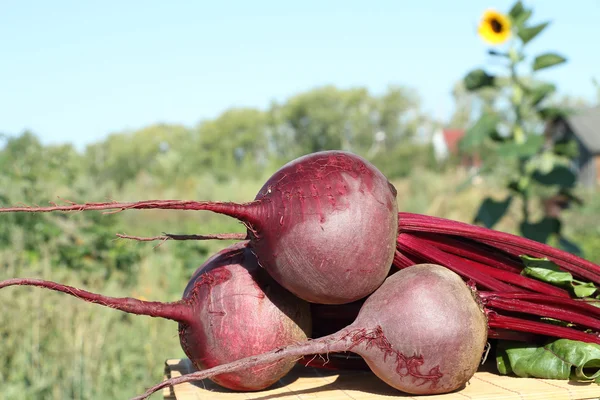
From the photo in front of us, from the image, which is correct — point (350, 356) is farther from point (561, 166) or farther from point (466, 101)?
point (466, 101)

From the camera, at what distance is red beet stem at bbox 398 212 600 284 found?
227 centimetres

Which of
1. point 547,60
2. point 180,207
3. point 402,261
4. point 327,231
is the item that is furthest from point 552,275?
point 547,60

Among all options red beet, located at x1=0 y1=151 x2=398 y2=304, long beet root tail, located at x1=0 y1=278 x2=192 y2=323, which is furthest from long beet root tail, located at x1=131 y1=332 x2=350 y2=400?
long beet root tail, located at x1=0 y1=278 x2=192 y2=323

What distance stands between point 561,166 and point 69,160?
18.0 feet

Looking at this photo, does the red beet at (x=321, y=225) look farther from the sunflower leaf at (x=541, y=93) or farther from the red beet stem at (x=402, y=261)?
the sunflower leaf at (x=541, y=93)

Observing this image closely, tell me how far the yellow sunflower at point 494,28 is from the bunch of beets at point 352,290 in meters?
3.61

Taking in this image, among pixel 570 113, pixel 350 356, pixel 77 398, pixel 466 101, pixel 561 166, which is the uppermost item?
pixel 466 101

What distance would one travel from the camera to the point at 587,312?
2.38m

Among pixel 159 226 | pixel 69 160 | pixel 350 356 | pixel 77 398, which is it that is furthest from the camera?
pixel 159 226

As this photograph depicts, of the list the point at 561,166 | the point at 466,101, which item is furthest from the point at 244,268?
the point at 466,101

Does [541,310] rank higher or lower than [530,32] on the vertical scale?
lower

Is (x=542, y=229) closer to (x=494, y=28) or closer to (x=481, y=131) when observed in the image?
(x=481, y=131)

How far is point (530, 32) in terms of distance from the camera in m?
5.40

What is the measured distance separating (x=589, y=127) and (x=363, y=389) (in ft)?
128
